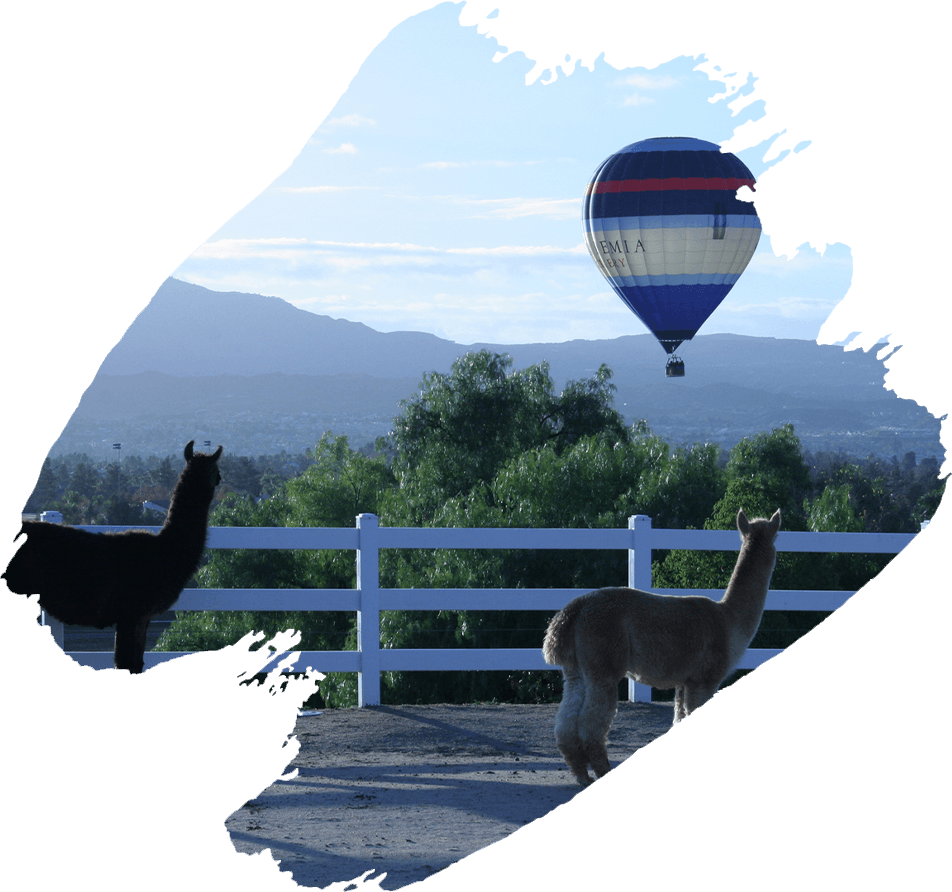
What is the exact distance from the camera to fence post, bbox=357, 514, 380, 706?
346 inches

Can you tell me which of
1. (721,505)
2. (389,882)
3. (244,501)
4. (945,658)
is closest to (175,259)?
(945,658)

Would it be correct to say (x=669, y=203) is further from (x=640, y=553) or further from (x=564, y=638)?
(x=564, y=638)

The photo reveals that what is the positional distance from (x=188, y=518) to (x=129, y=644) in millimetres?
943

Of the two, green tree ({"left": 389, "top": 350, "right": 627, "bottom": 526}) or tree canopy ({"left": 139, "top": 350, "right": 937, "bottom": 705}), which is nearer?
tree canopy ({"left": 139, "top": 350, "right": 937, "bottom": 705})

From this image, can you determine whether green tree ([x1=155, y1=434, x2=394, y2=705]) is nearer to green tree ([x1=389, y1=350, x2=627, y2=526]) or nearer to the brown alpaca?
green tree ([x1=389, y1=350, x2=627, y2=526])

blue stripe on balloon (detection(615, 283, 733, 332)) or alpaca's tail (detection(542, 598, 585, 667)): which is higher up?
blue stripe on balloon (detection(615, 283, 733, 332))

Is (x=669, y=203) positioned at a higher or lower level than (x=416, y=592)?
higher

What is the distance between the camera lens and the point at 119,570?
7301 mm

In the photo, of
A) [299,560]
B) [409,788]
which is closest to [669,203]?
[299,560]

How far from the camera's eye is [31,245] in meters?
1.00

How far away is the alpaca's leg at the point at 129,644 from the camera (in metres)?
7.36

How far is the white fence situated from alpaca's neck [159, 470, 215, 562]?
0.67 m

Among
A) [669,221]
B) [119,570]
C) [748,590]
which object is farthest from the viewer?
[669,221]

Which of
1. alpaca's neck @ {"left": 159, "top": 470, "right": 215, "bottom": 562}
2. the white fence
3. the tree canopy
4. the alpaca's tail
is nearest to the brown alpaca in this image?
the alpaca's tail
